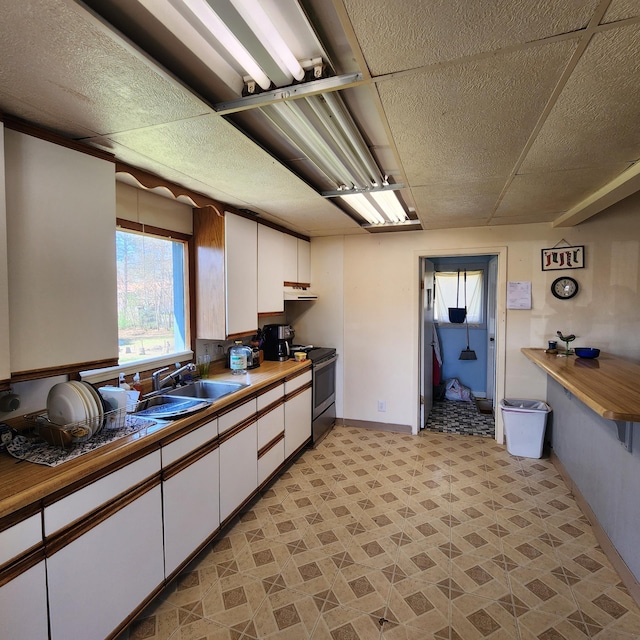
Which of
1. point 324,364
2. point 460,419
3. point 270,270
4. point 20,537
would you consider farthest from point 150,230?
point 460,419

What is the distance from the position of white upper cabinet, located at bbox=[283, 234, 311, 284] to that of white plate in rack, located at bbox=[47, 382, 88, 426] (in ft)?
7.81

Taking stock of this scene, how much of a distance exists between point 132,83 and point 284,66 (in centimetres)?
52

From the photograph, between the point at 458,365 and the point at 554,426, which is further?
the point at 458,365

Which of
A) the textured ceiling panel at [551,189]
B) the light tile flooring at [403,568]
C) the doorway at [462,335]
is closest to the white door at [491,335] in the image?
the doorway at [462,335]

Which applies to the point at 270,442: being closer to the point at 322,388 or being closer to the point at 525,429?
the point at 322,388

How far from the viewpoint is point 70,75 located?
46.6 inches

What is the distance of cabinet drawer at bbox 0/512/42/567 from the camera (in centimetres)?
112

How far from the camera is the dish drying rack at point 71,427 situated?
150 centimetres

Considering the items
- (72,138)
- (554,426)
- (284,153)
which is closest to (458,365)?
(554,426)

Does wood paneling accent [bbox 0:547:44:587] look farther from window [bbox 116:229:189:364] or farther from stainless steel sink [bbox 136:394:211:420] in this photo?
window [bbox 116:229:189:364]

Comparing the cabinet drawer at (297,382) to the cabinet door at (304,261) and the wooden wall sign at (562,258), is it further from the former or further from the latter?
the wooden wall sign at (562,258)

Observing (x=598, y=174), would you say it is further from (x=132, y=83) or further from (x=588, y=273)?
(x=132, y=83)

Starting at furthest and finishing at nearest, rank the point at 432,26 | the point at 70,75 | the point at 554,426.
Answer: the point at 554,426
the point at 70,75
the point at 432,26

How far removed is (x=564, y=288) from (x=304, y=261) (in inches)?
105
